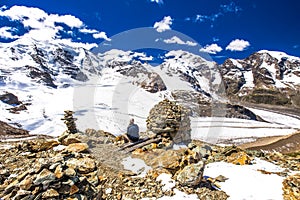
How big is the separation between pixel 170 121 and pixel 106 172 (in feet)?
23.3

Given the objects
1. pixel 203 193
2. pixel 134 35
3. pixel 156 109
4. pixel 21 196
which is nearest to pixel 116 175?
pixel 203 193

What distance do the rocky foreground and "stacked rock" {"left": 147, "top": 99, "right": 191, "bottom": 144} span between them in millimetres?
1142

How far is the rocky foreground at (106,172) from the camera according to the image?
8.95m

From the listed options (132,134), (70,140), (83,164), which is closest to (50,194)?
(83,164)

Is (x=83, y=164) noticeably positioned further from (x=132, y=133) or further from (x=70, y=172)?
(x=132, y=133)

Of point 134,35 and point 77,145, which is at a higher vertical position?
point 134,35

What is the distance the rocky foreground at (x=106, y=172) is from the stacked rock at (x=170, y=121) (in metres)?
1.14

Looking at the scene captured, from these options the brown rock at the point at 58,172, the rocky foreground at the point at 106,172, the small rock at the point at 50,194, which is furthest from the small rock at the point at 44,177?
the small rock at the point at 50,194

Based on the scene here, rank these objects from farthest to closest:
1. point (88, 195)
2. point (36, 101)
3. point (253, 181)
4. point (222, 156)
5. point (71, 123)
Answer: point (36, 101)
point (71, 123)
point (222, 156)
point (253, 181)
point (88, 195)

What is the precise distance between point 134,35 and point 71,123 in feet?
26.3

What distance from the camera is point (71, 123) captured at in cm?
1939

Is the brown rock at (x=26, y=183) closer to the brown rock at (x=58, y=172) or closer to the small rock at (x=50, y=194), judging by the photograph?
the small rock at (x=50, y=194)

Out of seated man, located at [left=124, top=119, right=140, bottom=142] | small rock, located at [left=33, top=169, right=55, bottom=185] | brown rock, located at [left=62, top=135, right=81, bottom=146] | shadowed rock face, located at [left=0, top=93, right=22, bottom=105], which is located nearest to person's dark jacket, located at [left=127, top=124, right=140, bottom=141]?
seated man, located at [left=124, top=119, right=140, bottom=142]

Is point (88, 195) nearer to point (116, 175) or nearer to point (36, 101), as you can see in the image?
point (116, 175)
